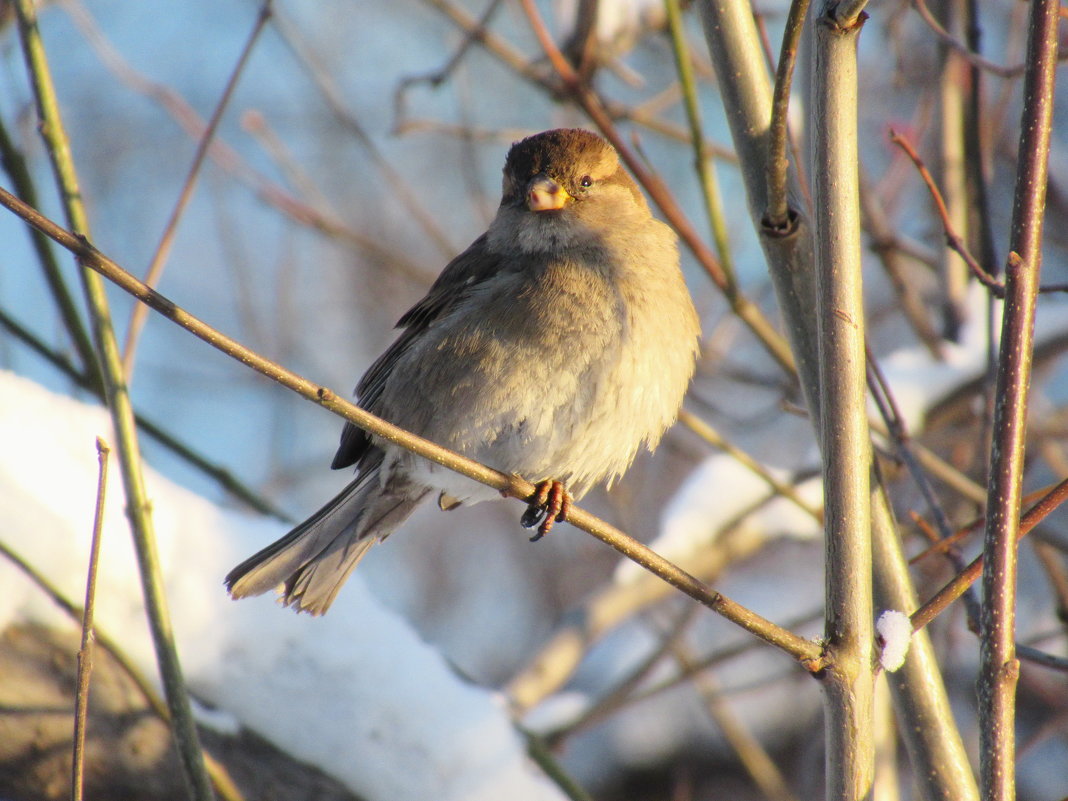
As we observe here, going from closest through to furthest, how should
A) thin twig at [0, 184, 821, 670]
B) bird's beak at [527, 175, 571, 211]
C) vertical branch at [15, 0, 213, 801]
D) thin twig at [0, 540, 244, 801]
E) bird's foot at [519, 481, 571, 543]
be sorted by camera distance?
thin twig at [0, 184, 821, 670] → vertical branch at [15, 0, 213, 801] → thin twig at [0, 540, 244, 801] → bird's foot at [519, 481, 571, 543] → bird's beak at [527, 175, 571, 211]

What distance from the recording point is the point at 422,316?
317 cm

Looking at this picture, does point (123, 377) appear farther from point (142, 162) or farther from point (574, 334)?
point (142, 162)

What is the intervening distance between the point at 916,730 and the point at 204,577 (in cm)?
184

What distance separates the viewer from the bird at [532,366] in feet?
8.90

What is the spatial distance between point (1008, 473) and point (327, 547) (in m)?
1.97

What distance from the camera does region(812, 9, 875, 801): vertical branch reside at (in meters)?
1.70

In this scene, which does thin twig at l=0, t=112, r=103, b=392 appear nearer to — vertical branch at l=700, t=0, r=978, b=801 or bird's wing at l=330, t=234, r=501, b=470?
bird's wing at l=330, t=234, r=501, b=470

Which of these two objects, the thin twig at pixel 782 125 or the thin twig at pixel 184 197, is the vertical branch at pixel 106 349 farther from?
the thin twig at pixel 782 125

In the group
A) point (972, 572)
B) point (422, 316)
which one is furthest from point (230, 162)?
point (972, 572)

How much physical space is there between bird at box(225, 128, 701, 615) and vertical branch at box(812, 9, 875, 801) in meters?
0.93

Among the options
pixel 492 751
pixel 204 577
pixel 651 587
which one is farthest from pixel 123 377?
pixel 651 587

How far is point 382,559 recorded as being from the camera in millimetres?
8055

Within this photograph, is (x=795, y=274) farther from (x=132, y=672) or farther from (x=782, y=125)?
(x=132, y=672)

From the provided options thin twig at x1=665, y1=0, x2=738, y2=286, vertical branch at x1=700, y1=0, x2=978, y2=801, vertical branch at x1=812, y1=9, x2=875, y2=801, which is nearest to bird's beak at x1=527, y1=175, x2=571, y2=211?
thin twig at x1=665, y1=0, x2=738, y2=286
